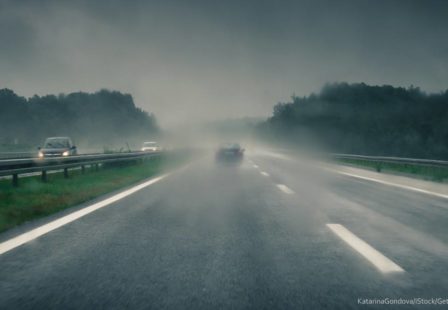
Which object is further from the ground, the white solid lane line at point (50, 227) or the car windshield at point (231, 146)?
the white solid lane line at point (50, 227)

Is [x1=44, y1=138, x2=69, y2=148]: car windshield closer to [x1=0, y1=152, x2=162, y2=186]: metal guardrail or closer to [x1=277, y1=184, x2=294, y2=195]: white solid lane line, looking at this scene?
[x1=0, y1=152, x2=162, y2=186]: metal guardrail

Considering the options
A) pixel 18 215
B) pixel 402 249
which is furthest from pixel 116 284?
pixel 18 215

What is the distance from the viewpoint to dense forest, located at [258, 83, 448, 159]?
76.0 m

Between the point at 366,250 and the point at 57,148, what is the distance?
2356cm

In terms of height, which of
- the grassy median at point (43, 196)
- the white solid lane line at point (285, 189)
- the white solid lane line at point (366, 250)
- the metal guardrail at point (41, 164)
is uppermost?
the metal guardrail at point (41, 164)

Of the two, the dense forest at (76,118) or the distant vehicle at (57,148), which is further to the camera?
the dense forest at (76,118)

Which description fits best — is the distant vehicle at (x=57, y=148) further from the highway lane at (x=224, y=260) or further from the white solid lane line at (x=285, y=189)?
the highway lane at (x=224, y=260)

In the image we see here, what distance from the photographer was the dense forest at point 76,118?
98.0m

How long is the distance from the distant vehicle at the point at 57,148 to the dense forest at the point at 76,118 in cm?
5993

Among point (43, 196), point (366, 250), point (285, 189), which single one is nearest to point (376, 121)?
point (285, 189)

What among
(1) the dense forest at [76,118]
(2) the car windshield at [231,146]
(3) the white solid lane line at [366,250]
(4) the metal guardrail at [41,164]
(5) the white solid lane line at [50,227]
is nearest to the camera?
(3) the white solid lane line at [366,250]

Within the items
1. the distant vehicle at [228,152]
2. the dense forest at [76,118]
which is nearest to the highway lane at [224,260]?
the distant vehicle at [228,152]

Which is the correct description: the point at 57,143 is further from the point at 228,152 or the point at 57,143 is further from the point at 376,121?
the point at 376,121

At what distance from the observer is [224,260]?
4637 millimetres
